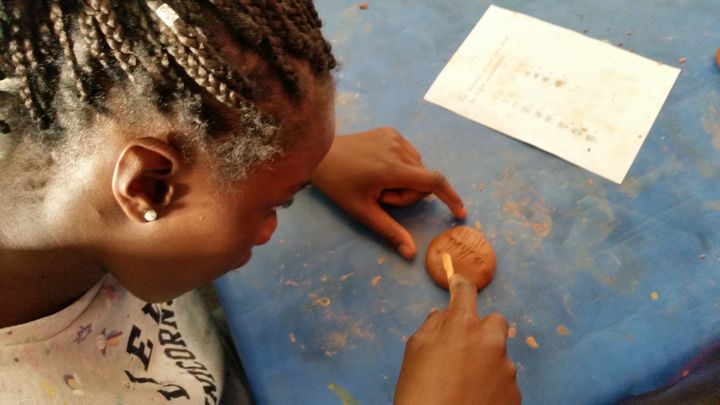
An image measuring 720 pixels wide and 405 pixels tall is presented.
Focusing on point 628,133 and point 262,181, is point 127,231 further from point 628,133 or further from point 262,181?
point 628,133

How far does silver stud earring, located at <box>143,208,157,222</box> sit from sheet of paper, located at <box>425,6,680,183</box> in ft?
2.15

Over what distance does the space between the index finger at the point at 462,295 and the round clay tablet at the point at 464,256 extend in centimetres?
3

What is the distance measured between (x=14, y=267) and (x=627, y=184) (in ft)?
2.85

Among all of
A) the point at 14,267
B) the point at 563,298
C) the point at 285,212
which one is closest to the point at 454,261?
the point at 563,298

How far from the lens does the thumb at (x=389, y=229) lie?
833mm

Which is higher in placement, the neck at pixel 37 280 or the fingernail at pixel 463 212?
the neck at pixel 37 280

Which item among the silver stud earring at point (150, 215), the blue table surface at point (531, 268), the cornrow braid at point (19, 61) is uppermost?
the cornrow braid at point (19, 61)

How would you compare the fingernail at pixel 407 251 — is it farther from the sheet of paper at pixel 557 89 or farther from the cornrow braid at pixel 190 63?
the cornrow braid at pixel 190 63

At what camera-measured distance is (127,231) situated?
49 centimetres

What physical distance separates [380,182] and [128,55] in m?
0.52

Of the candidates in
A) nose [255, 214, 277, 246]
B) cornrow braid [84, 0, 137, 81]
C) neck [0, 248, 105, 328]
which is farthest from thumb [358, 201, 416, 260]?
cornrow braid [84, 0, 137, 81]

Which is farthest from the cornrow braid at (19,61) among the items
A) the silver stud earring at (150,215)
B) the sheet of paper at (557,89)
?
the sheet of paper at (557,89)

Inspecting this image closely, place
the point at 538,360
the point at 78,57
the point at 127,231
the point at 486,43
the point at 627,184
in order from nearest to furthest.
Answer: the point at 78,57 → the point at 127,231 → the point at 538,360 → the point at 627,184 → the point at 486,43

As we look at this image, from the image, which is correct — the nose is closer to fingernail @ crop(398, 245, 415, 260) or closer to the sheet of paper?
fingernail @ crop(398, 245, 415, 260)
